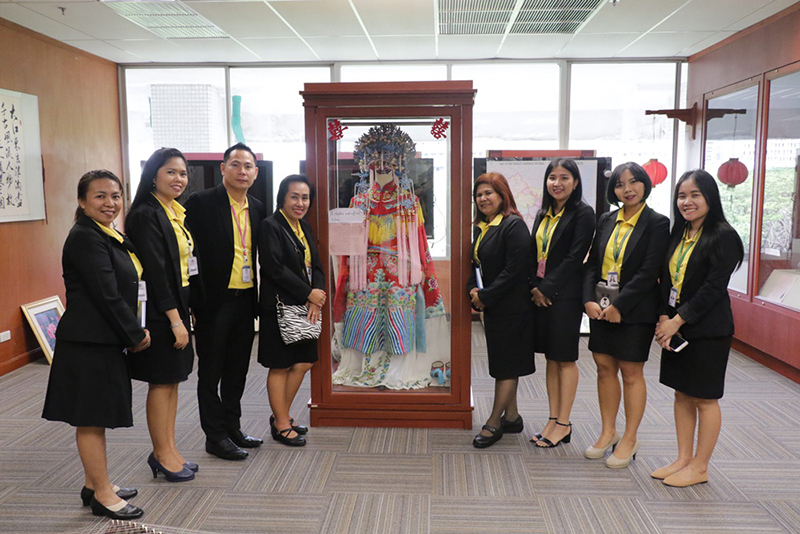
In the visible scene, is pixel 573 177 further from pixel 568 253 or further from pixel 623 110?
pixel 623 110

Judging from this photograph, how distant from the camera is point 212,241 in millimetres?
2844

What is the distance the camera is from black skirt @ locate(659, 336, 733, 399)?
2.51m

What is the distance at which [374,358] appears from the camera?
346cm

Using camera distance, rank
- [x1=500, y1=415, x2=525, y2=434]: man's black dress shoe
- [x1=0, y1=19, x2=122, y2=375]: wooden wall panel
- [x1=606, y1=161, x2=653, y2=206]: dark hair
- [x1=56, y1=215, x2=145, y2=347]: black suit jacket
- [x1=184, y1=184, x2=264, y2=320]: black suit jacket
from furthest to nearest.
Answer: [x1=0, y1=19, x2=122, y2=375]: wooden wall panel, [x1=500, y1=415, x2=525, y2=434]: man's black dress shoe, [x1=184, y1=184, x2=264, y2=320]: black suit jacket, [x1=606, y1=161, x2=653, y2=206]: dark hair, [x1=56, y1=215, x2=145, y2=347]: black suit jacket

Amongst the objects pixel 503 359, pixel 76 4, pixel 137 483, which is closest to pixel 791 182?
pixel 503 359

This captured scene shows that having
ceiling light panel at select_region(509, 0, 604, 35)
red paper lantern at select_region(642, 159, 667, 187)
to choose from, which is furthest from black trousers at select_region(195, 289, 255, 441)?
red paper lantern at select_region(642, 159, 667, 187)

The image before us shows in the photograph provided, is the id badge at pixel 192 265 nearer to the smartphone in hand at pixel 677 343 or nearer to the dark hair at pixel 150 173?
the dark hair at pixel 150 173

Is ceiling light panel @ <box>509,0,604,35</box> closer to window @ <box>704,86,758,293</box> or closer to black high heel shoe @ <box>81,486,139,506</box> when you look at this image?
window @ <box>704,86,758,293</box>

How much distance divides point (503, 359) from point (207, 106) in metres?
4.59

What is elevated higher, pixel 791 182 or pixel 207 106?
pixel 207 106

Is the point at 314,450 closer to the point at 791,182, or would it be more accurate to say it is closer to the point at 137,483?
the point at 137,483

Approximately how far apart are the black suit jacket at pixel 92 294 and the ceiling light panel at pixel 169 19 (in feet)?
8.74

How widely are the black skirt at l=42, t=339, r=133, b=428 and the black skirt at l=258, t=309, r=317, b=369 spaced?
0.86 m

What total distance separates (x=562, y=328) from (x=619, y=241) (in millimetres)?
529
